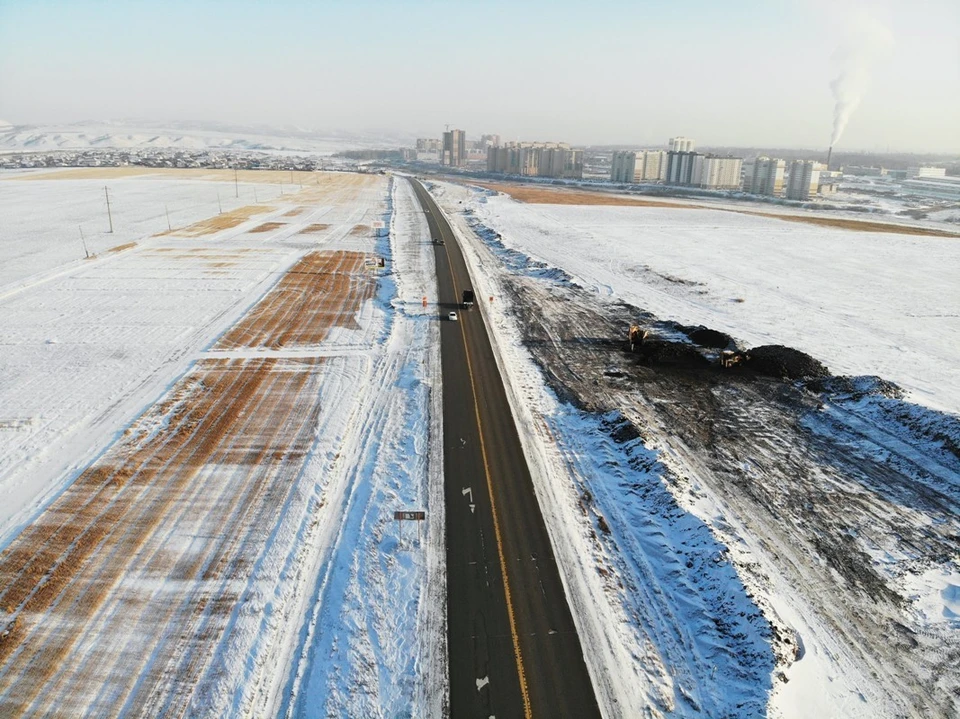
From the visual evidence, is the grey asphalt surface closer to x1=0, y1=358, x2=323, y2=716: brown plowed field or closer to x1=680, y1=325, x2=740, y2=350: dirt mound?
x1=0, y1=358, x2=323, y2=716: brown plowed field

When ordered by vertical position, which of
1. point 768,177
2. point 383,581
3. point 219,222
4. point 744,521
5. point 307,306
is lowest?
point 383,581

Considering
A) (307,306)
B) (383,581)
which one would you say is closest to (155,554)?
(383,581)

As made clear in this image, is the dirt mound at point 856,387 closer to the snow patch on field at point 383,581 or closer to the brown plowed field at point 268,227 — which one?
the snow patch on field at point 383,581

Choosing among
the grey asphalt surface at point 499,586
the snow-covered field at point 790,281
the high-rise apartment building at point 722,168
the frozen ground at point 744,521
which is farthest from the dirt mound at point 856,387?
the high-rise apartment building at point 722,168

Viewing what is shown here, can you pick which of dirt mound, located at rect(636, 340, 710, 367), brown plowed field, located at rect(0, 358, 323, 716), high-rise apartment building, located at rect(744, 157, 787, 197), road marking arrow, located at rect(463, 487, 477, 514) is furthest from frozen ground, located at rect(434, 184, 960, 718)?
high-rise apartment building, located at rect(744, 157, 787, 197)

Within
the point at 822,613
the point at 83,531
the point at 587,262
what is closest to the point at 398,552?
the point at 83,531

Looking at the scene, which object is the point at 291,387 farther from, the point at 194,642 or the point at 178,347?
the point at 194,642

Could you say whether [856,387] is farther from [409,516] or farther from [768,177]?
[768,177]
